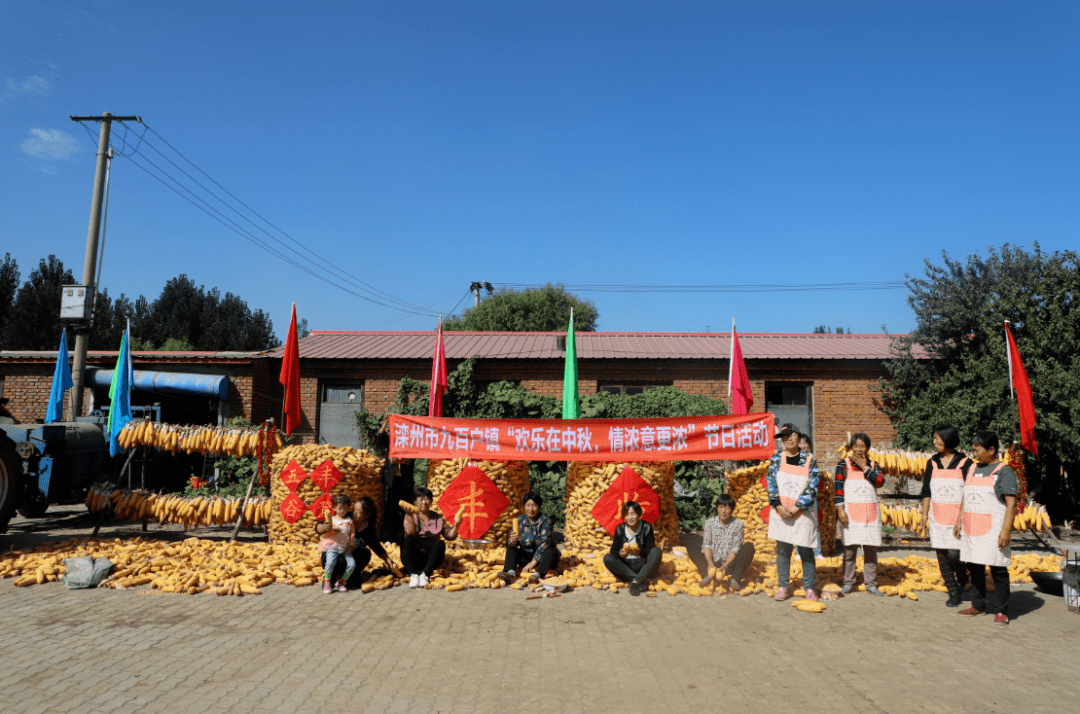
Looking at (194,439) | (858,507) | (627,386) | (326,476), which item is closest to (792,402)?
(627,386)

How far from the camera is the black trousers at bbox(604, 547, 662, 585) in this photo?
7.11 metres

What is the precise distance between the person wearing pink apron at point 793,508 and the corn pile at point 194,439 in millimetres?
7218

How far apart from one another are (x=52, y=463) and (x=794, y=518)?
10996mm

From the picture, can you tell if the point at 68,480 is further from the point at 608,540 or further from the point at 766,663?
the point at 766,663

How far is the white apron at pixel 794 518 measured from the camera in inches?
261

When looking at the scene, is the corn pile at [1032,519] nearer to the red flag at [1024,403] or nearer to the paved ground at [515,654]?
the red flag at [1024,403]

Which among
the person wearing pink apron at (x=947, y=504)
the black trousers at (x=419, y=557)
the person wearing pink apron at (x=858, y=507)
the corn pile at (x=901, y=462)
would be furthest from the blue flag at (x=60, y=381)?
the person wearing pink apron at (x=947, y=504)

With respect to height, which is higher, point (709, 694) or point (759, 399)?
point (759, 399)

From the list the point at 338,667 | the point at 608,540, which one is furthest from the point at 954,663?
the point at 338,667

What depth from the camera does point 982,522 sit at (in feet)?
19.8

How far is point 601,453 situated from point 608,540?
43.4 inches

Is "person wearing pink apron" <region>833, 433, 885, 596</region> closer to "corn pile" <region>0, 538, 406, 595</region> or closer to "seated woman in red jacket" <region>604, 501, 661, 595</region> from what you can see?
"seated woman in red jacket" <region>604, 501, 661, 595</region>

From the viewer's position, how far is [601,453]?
27.8ft

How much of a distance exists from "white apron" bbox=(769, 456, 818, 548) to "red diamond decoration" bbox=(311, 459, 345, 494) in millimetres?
5602
